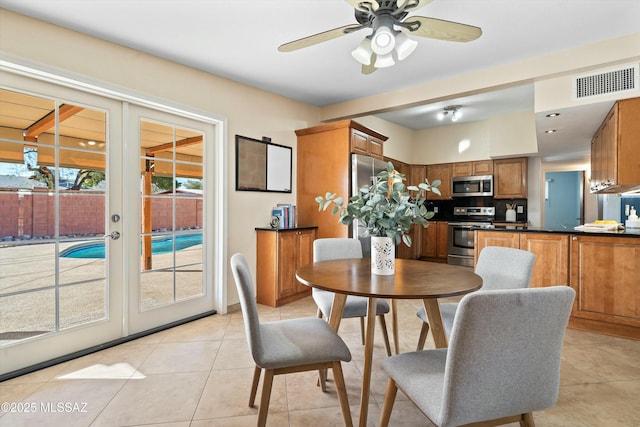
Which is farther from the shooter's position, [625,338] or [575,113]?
[575,113]

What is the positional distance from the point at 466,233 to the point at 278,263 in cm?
372

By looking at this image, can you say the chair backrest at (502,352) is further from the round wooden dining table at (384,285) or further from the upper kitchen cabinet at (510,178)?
the upper kitchen cabinet at (510,178)

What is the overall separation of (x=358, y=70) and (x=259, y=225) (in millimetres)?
2040

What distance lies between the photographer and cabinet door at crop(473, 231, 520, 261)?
126 inches

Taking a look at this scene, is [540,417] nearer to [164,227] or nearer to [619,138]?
[619,138]

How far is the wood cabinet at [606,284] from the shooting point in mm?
2656

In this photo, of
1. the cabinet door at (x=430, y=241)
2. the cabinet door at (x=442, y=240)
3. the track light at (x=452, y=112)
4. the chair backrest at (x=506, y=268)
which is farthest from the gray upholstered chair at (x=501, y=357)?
the cabinet door at (x=430, y=241)

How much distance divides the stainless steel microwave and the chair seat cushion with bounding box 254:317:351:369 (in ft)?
16.3

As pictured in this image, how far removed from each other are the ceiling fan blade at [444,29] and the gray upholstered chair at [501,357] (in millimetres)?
1457

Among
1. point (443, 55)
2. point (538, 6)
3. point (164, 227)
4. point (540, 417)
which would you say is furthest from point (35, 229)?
point (538, 6)

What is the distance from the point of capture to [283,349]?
144 centimetres

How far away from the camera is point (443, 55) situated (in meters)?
2.82

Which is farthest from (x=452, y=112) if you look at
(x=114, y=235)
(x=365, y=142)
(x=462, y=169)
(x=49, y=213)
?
(x=49, y=213)

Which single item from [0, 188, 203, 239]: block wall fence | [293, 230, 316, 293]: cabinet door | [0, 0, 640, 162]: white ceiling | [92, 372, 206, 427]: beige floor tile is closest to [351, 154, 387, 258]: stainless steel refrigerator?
[293, 230, 316, 293]: cabinet door
